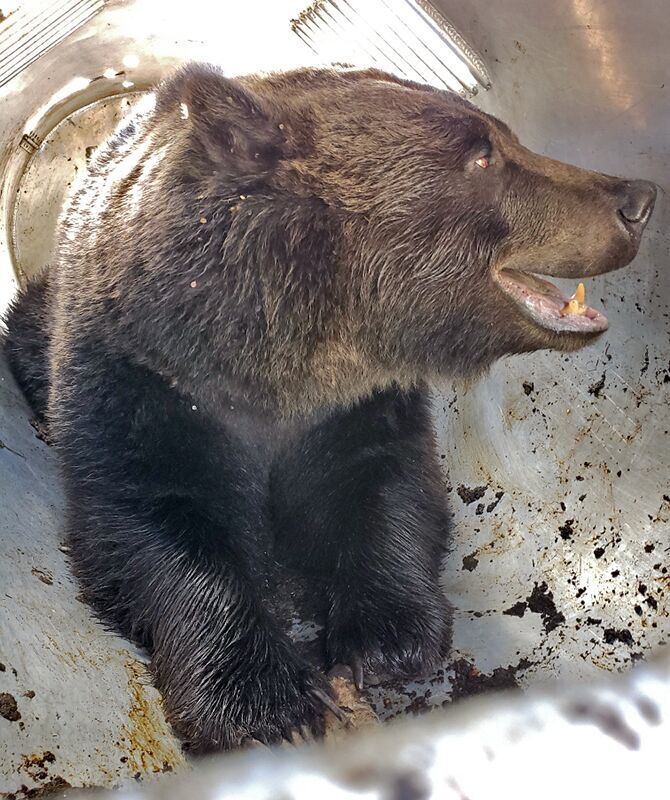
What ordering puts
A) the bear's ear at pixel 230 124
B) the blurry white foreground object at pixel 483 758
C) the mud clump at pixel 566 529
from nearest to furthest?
the blurry white foreground object at pixel 483 758, the bear's ear at pixel 230 124, the mud clump at pixel 566 529

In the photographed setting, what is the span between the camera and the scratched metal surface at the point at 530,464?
2857mm

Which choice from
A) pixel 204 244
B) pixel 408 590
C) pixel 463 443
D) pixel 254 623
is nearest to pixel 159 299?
pixel 204 244

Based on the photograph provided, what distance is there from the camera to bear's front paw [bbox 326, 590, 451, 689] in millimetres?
2922

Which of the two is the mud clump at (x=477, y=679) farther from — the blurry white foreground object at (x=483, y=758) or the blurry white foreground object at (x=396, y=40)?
the blurry white foreground object at (x=396, y=40)

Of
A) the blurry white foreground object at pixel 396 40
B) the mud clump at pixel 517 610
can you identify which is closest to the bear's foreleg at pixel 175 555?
the mud clump at pixel 517 610

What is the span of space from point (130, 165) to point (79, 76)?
1.54m

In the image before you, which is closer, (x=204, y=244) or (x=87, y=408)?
(x=204, y=244)

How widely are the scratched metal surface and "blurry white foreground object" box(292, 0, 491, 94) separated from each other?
9 cm

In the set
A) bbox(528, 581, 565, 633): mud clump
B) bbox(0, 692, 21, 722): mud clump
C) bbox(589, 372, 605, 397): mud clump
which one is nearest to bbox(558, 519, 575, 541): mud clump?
bbox(528, 581, 565, 633): mud clump

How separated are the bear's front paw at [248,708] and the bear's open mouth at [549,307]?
131cm

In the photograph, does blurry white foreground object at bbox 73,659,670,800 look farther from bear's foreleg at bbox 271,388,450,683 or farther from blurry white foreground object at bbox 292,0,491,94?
blurry white foreground object at bbox 292,0,491,94

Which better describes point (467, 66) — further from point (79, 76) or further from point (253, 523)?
point (253, 523)

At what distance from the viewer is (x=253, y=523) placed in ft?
9.52

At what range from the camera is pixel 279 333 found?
8.28 feet
